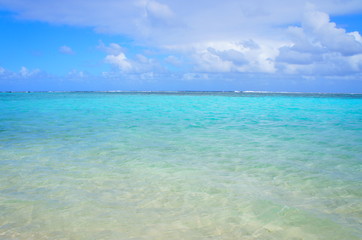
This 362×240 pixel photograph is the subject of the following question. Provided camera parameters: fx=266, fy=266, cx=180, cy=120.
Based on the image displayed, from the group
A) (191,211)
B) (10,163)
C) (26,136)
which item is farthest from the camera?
(26,136)

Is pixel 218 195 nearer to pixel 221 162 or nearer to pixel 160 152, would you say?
pixel 221 162

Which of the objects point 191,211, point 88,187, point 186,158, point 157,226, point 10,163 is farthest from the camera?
point 186,158

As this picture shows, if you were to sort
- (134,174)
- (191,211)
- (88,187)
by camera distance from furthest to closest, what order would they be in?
(134,174) < (88,187) < (191,211)

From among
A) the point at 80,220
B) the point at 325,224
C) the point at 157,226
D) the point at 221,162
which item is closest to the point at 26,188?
the point at 80,220

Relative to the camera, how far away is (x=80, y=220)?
11.0ft

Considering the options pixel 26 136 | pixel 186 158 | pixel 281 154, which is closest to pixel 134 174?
pixel 186 158

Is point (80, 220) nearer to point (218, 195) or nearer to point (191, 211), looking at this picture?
point (191, 211)

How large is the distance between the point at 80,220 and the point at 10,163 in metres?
3.57

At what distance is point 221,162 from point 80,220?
360 centimetres

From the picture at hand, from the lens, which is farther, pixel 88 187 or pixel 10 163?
pixel 10 163

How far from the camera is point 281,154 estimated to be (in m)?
7.05

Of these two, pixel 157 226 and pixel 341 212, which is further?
pixel 341 212

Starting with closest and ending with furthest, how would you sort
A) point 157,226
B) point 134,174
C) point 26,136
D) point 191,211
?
1. point 157,226
2. point 191,211
3. point 134,174
4. point 26,136

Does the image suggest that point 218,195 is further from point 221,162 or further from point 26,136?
point 26,136
